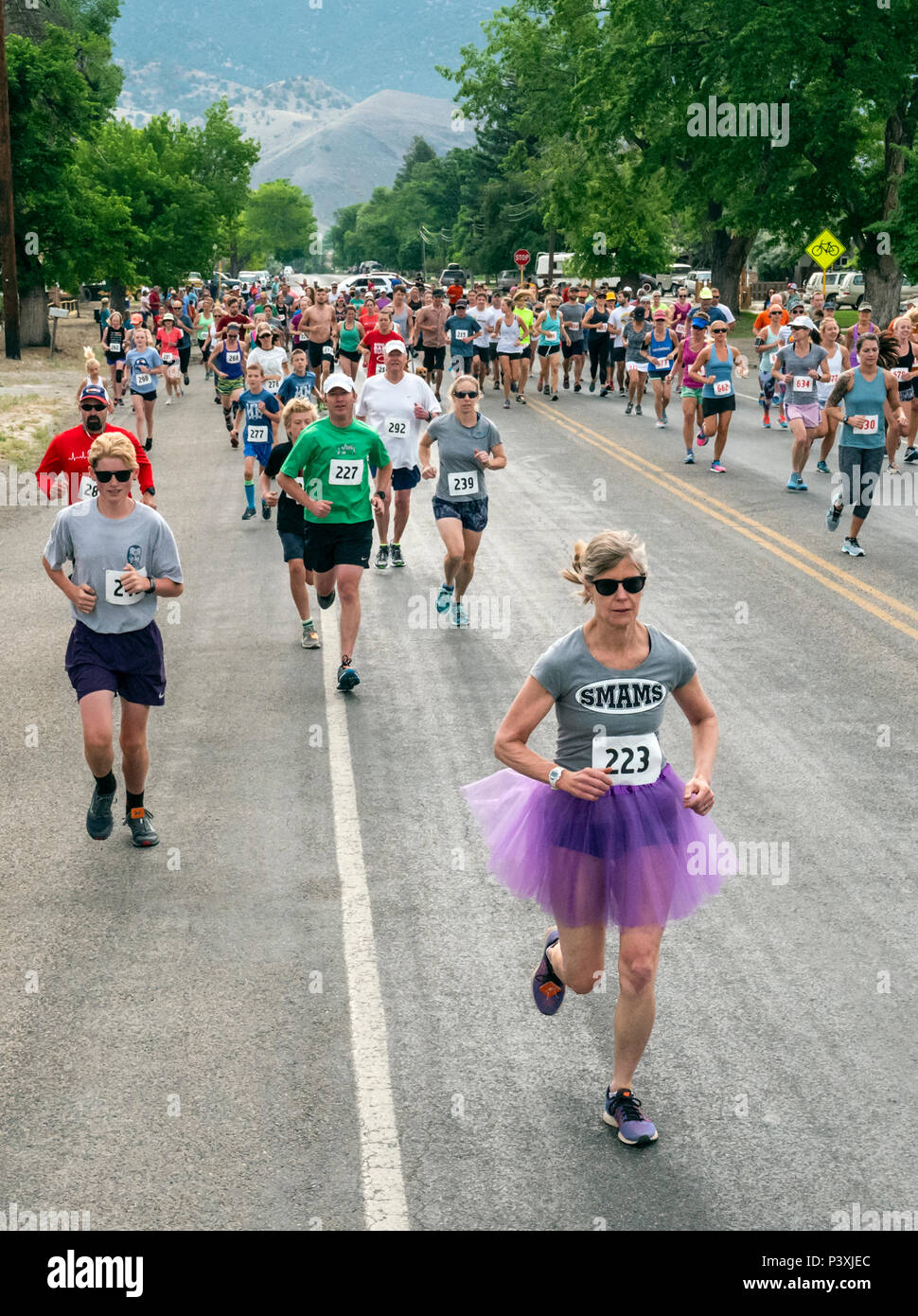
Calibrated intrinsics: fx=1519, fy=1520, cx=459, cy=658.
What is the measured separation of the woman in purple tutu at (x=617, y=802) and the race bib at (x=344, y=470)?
16.7ft

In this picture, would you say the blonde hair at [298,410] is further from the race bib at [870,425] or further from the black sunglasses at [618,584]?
the black sunglasses at [618,584]

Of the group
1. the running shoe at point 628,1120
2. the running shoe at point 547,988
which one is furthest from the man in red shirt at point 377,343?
the running shoe at point 628,1120

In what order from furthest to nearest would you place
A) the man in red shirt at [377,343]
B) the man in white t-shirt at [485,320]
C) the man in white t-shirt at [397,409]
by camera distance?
the man in white t-shirt at [485,320], the man in red shirt at [377,343], the man in white t-shirt at [397,409]

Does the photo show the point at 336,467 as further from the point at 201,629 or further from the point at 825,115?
the point at 825,115

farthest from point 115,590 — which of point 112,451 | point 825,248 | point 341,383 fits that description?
point 825,248

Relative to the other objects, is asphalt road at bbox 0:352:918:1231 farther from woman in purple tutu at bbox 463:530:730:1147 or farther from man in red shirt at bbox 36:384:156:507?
man in red shirt at bbox 36:384:156:507

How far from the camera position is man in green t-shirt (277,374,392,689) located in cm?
992

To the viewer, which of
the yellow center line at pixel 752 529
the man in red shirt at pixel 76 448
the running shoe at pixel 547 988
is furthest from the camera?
the yellow center line at pixel 752 529

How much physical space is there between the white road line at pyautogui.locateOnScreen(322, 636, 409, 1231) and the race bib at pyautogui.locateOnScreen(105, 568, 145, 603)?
1551mm

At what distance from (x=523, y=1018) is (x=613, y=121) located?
4471 centimetres

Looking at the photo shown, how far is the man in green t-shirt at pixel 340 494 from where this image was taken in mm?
9922

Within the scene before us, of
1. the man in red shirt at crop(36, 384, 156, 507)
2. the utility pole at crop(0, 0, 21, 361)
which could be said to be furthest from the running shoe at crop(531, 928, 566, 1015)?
the utility pole at crop(0, 0, 21, 361)

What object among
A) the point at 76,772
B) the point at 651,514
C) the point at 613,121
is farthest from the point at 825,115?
the point at 76,772
